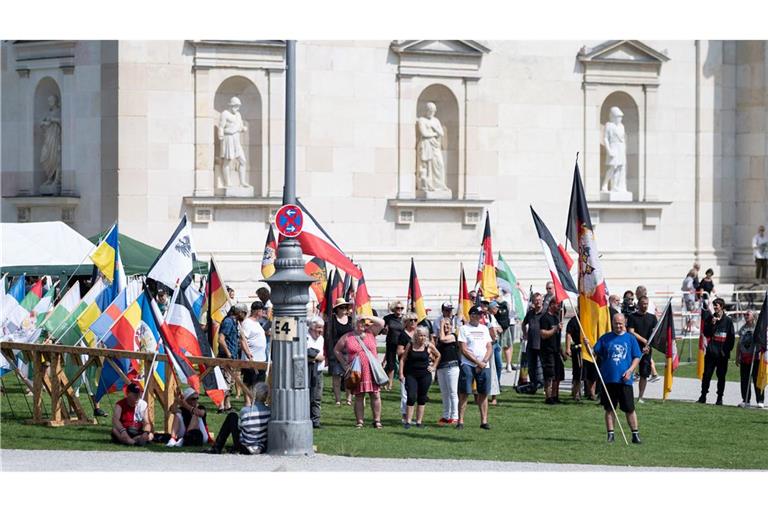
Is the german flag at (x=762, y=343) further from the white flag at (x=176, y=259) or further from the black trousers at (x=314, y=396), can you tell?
the white flag at (x=176, y=259)

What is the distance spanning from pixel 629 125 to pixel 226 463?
26.3m

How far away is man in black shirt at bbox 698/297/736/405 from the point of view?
82.7ft

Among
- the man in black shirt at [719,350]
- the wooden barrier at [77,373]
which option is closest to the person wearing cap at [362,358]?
the wooden barrier at [77,373]

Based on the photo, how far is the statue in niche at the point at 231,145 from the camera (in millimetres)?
37125

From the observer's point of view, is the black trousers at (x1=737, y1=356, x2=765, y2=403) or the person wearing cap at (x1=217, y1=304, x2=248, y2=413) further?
the black trousers at (x1=737, y1=356, x2=765, y2=403)

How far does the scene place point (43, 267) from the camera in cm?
2928

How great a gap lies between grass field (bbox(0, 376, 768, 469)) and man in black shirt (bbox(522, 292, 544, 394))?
129cm

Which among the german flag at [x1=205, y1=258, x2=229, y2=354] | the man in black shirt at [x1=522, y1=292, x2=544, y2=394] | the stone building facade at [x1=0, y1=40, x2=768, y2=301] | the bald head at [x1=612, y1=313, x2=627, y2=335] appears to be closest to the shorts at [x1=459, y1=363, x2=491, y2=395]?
the bald head at [x1=612, y1=313, x2=627, y2=335]

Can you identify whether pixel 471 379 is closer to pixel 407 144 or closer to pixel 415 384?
pixel 415 384

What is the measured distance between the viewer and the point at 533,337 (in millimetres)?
25984

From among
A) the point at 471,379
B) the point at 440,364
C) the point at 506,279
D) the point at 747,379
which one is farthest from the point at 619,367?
the point at 506,279

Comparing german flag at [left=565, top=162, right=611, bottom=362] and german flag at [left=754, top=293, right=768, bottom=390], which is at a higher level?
german flag at [left=565, top=162, right=611, bottom=362]

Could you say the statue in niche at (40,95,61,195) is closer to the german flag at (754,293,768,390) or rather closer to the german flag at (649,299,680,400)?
the german flag at (649,299,680,400)

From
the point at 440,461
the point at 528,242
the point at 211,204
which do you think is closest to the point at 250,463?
the point at 440,461
